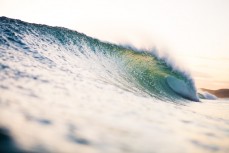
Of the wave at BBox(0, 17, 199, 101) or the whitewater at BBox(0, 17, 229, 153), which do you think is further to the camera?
the wave at BBox(0, 17, 199, 101)

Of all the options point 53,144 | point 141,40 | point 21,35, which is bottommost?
point 53,144

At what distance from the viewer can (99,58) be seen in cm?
968

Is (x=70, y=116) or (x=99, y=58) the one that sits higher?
(x=99, y=58)

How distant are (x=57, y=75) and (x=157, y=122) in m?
2.52

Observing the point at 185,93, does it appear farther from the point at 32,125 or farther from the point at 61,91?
the point at 32,125

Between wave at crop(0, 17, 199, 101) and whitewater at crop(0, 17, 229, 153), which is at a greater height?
wave at crop(0, 17, 199, 101)

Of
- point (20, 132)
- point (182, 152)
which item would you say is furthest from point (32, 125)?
point (182, 152)

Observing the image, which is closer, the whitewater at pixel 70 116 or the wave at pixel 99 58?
the whitewater at pixel 70 116

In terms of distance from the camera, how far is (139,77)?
9703mm

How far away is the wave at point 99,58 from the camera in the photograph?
690 cm

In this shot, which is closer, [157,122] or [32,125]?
[32,125]

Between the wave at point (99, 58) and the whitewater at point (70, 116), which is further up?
the wave at point (99, 58)

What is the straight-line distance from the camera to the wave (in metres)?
6.90

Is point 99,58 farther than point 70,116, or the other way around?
point 99,58
